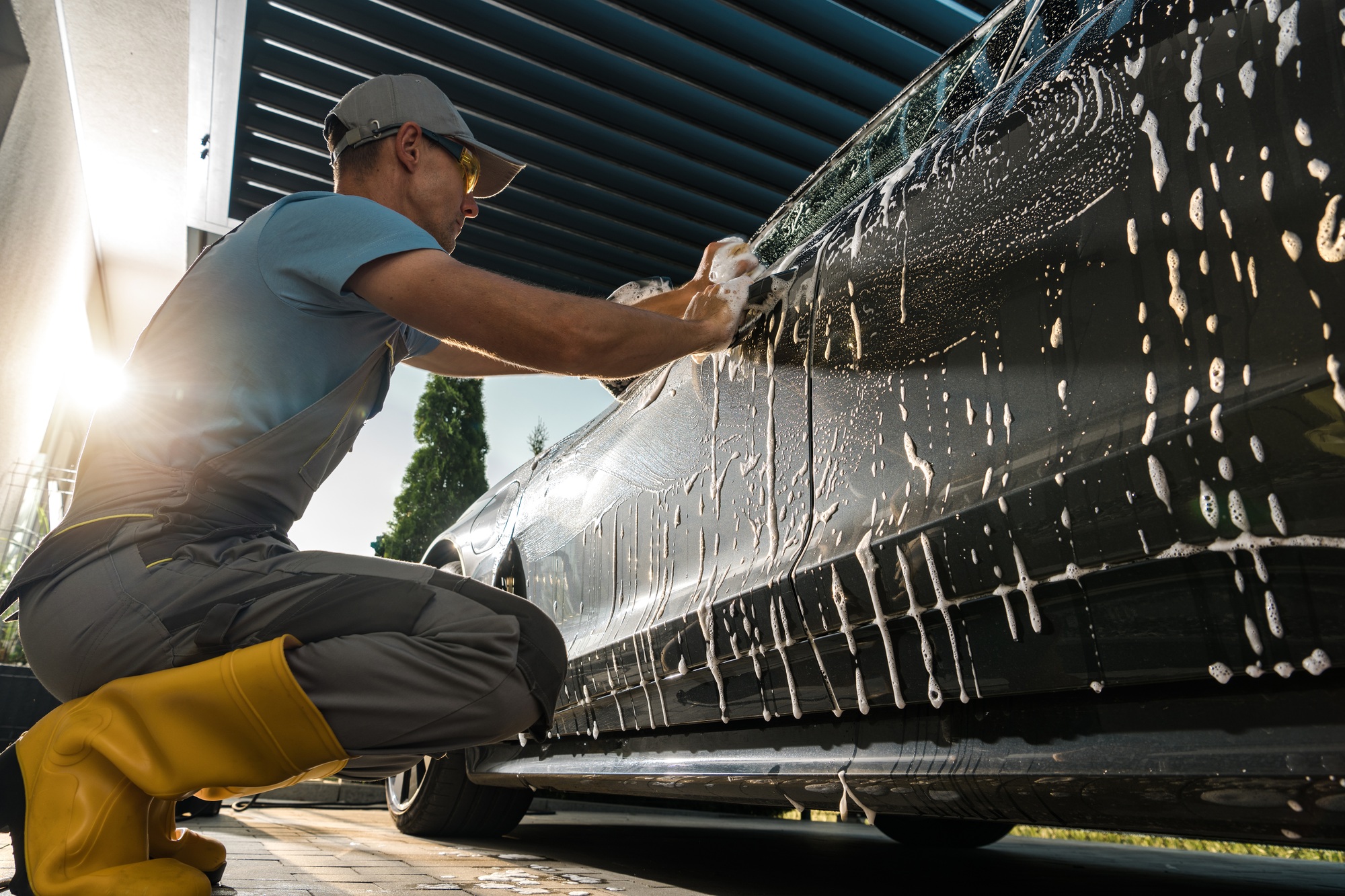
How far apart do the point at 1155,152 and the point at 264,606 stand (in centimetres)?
113

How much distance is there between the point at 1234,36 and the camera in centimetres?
75

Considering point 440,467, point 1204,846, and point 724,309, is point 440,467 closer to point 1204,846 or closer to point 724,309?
point 1204,846

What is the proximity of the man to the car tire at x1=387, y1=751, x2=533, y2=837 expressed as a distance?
4.68 ft

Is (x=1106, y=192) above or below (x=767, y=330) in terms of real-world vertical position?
below

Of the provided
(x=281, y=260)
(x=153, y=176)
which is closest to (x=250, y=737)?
(x=281, y=260)

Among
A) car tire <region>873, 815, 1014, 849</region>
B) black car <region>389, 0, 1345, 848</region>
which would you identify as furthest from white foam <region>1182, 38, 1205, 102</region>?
car tire <region>873, 815, 1014, 849</region>

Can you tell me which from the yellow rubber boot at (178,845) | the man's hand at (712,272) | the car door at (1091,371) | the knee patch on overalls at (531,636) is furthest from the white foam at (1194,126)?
the yellow rubber boot at (178,845)

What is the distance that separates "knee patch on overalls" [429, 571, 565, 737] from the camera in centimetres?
130

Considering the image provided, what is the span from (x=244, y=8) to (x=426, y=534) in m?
10.7

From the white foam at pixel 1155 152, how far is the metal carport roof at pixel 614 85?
2.69 metres

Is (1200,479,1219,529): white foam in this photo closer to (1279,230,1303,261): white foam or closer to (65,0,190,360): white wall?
(1279,230,1303,261): white foam

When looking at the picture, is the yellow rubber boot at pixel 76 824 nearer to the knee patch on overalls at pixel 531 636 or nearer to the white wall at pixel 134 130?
the knee patch on overalls at pixel 531 636

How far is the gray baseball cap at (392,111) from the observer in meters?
1.46

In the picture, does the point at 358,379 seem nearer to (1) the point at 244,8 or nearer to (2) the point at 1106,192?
(2) the point at 1106,192
